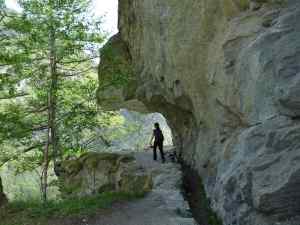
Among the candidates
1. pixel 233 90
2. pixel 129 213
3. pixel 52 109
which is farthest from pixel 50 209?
pixel 52 109

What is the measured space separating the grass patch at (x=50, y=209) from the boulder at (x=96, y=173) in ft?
24.3

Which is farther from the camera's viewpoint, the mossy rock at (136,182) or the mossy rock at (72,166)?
the mossy rock at (72,166)

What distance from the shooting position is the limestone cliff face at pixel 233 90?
858 cm

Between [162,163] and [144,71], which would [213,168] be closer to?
[162,163]

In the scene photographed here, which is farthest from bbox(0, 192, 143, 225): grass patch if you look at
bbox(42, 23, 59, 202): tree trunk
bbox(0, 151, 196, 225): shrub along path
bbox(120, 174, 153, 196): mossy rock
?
bbox(42, 23, 59, 202): tree trunk

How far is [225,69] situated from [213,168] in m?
3.88

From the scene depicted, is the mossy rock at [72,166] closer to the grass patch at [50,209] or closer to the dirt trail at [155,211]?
the dirt trail at [155,211]

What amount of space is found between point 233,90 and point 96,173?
603 inches

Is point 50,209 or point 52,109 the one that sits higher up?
point 52,109

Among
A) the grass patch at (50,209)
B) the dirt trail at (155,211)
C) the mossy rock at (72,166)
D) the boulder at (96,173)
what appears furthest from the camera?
the mossy rock at (72,166)

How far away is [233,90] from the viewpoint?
13008 millimetres

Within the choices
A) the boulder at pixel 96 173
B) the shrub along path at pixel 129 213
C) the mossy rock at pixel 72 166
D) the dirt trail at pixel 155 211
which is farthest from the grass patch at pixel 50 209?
the mossy rock at pixel 72 166

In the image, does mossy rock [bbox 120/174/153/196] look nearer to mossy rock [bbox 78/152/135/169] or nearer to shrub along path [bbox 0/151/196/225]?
mossy rock [bbox 78/152/135/169]

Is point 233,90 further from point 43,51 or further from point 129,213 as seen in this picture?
point 43,51
